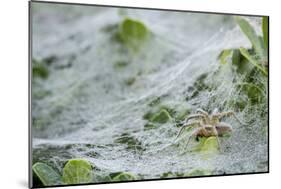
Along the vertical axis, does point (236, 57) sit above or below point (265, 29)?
below

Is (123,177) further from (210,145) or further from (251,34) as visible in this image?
(251,34)

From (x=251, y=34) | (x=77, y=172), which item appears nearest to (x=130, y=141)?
(x=77, y=172)

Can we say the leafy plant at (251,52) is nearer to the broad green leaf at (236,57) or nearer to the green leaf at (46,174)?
the broad green leaf at (236,57)

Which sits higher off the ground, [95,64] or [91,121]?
[95,64]

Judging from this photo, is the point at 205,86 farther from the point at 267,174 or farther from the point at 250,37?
the point at 267,174

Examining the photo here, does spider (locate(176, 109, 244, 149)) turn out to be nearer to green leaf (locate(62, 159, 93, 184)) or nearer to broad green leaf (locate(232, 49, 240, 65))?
broad green leaf (locate(232, 49, 240, 65))

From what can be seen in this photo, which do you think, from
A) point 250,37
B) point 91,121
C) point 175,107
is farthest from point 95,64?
point 250,37

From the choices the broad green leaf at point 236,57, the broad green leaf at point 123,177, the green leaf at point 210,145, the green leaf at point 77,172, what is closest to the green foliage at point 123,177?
the broad green leaf at point 123,177
